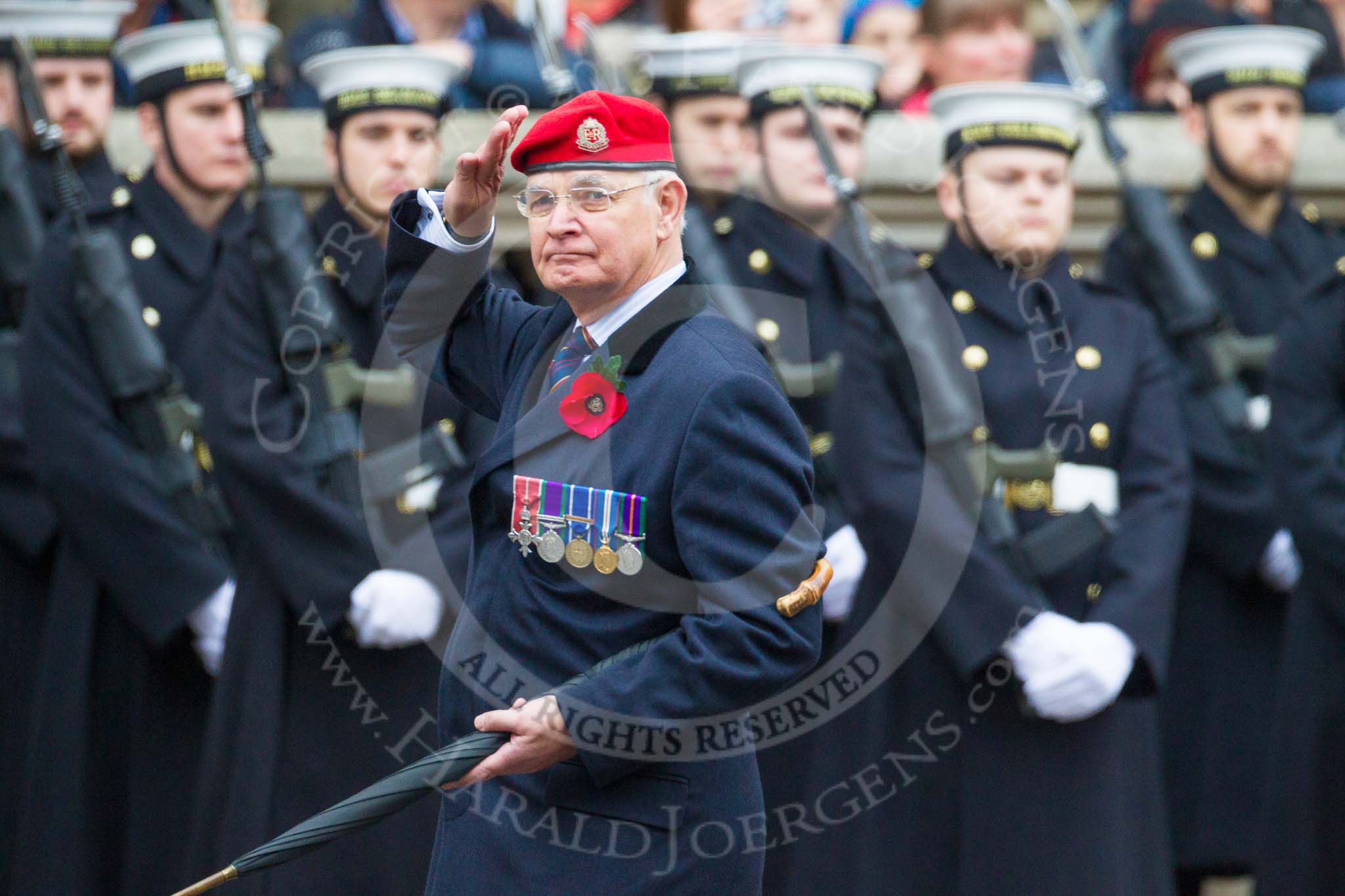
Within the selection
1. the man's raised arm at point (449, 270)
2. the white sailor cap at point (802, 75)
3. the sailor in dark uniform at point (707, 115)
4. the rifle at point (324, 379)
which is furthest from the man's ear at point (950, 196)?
the man's raised arm at point (449, 270)

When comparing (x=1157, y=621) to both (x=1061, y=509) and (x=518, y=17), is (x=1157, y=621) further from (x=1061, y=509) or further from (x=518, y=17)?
(x=518, y=17)

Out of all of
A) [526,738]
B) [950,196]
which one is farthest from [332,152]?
[526,738]

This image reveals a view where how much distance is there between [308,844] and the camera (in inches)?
110

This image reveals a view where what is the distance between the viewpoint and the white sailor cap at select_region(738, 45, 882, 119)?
5250 millimetres

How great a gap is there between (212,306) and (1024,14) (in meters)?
2.65

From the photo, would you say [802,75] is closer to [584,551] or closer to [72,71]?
[72,71]

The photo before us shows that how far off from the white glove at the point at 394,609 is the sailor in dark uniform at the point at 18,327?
101 cm

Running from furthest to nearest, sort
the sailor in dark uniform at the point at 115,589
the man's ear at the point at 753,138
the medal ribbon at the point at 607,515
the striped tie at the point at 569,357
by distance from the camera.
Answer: the man's ear at the point at 753,138
the sailor in dark uniform at the point at 115,589
the striped tie at the point at 569,357
the medal ribbon at the point at 607,515

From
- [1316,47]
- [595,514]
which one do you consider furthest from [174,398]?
[1316,47]

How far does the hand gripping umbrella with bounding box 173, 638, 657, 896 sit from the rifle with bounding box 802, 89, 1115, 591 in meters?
1.68

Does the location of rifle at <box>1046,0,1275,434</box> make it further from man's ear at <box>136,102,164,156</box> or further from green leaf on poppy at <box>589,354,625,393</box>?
green leaf on poppy at <box>589,354,625,393</box>

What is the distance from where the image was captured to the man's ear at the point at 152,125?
16.4 feet

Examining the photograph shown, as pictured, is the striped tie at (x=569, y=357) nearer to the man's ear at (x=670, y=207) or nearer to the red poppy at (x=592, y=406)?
the red poppy at (x=592, y=406)

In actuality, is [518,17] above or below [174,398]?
above
